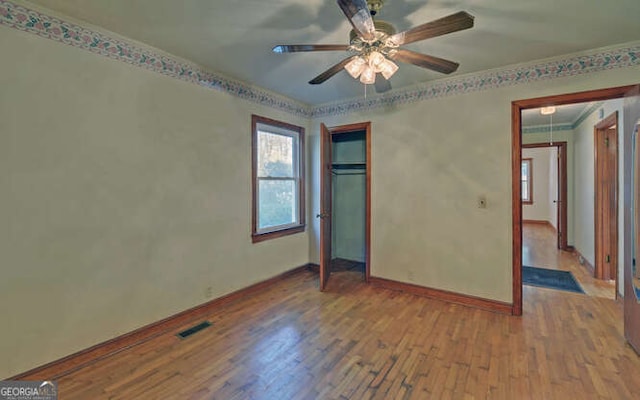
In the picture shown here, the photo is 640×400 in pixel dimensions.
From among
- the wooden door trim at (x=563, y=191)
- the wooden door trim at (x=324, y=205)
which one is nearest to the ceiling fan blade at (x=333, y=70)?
the wooden door trim at (x=324, y=205)

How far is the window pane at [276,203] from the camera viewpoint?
3787mm

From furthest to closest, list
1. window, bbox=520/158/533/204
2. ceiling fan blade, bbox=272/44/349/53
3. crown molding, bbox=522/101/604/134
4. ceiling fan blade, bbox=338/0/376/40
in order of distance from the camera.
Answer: window, bbox=520/158/533/204 → crown molding, bbox=522/101/604/134 → ceiling fan blade, bbox=272/44/349/53 → ceiling fan blade, bbox=338/0/376/40

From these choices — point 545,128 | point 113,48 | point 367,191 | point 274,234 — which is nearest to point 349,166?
point 367,191

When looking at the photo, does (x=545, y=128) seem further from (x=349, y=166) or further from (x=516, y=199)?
(x=349, y=166)

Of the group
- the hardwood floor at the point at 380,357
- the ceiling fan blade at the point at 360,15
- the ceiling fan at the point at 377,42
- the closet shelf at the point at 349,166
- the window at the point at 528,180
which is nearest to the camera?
the ceiling fan blade at the point at 360,15

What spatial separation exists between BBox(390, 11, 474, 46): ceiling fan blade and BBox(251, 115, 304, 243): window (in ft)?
7.47

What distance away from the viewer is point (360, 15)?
141 cm

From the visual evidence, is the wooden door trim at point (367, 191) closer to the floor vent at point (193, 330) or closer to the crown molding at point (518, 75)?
the crown molding at point (518, 75)

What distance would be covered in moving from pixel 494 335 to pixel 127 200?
3341mm

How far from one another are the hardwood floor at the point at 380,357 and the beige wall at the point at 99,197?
0.36m

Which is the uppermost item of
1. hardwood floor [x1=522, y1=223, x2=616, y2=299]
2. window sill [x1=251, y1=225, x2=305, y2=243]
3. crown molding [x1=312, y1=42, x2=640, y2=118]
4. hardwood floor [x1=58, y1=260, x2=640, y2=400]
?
crown molding [x1=312, y1=42, x2=640, y2=118]

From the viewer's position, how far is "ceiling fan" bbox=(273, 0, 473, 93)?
4.66 feet
